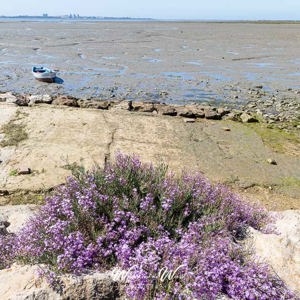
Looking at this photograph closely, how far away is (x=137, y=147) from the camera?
9383mm

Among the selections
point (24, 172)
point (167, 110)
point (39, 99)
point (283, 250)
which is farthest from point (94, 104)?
point (283, 250)

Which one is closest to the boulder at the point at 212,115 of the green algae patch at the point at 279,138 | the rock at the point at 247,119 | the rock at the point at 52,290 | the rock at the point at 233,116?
the rock at the point at 233,116

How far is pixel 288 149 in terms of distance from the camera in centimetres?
1023

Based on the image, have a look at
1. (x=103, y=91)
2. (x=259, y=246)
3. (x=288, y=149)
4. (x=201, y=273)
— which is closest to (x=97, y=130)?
(x=288, y=149)

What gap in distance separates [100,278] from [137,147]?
643 cm

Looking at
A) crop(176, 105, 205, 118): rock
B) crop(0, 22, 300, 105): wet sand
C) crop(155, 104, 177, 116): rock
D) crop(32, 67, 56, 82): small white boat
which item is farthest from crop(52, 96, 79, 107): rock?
crop(32, 67, 56, 82): small white boat

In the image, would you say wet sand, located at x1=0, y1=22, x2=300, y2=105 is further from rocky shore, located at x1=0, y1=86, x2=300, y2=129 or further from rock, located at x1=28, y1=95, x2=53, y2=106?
rock, located at x1=28, y1=95, x2=53, y2=106

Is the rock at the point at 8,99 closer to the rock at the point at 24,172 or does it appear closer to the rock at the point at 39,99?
the rock at the point at 39,99

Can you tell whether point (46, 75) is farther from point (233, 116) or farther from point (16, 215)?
point (16, 215)

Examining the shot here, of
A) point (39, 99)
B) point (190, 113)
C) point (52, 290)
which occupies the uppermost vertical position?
point (52, 290)

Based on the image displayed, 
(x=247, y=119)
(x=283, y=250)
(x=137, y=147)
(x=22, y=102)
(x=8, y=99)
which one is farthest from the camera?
(x=8, y=99)

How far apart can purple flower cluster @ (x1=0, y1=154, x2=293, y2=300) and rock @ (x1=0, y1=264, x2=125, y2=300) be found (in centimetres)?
11

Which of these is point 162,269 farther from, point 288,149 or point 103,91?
point 103,91

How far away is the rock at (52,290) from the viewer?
2887mm
